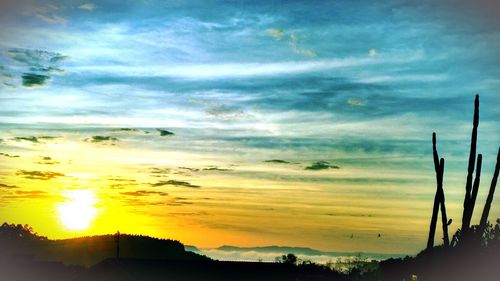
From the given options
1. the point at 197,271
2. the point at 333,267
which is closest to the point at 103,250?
the point at 197,271

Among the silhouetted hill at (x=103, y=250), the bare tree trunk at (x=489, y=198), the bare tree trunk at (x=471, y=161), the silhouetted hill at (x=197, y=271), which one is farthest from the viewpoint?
the silhouetted hill at (x=103, y=250)

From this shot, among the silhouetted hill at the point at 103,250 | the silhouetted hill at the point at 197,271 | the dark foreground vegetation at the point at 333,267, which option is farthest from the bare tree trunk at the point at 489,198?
the silhouetted hill at the point at 103,250

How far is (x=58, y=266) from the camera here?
388ft

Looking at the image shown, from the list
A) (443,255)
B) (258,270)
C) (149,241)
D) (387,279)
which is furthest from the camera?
(149,241)

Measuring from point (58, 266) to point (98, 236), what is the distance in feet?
262

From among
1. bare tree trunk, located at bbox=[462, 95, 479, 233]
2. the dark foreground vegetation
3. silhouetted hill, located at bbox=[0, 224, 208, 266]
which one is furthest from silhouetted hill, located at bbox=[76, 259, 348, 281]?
silhouetted hill, located at bbox=[0, 224, 208, 266]

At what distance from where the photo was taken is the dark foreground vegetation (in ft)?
132

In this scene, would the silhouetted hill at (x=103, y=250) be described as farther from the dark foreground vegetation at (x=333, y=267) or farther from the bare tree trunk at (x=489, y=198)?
the bare tree trunk at (x=489, y=198)

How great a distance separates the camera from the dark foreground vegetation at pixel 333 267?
40219 millimetres

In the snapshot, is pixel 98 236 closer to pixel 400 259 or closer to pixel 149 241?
pixel 149 241

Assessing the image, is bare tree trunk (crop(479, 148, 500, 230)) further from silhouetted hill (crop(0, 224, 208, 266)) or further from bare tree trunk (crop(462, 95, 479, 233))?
silhouetted hill (crop(0, 224, 208, 266))

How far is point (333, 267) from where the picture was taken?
76.4 meters

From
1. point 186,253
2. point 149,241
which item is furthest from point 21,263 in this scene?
point 149,241

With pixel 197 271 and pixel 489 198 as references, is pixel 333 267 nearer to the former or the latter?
pixel 197 271
